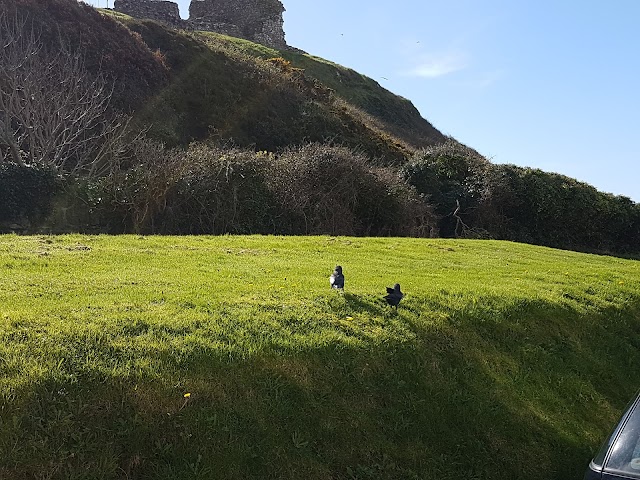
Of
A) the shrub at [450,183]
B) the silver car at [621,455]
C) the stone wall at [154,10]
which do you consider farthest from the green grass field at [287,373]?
the stone wall at [154,10]

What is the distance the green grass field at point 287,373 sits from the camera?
13.9 ft

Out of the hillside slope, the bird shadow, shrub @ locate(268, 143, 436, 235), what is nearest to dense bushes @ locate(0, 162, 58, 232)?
shrub @ locate(268, 143, 436, 235)

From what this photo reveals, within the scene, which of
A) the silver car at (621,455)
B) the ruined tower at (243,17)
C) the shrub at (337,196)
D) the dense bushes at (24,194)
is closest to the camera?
the silver car at (621,455)

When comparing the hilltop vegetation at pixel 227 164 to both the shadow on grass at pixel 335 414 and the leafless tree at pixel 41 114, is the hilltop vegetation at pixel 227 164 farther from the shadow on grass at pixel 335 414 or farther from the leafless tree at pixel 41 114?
the shadow on grass at pixel 335 414

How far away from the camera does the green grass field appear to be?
13.9 feet

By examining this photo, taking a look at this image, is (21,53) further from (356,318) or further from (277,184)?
(356,318)

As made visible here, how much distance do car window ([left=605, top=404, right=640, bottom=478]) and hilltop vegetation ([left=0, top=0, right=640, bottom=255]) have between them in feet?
46.2

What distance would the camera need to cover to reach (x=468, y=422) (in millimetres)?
5750

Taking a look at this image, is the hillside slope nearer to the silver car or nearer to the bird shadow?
the bird shadow

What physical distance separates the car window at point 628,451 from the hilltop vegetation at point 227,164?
14.1 meters

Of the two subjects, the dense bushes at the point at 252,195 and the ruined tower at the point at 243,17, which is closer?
the dense bushes at the point at 252,195

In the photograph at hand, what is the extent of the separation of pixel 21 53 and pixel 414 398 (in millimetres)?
19936

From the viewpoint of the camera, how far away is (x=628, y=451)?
Answer: 3.19 meters

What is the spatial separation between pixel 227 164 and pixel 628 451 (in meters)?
15.2
